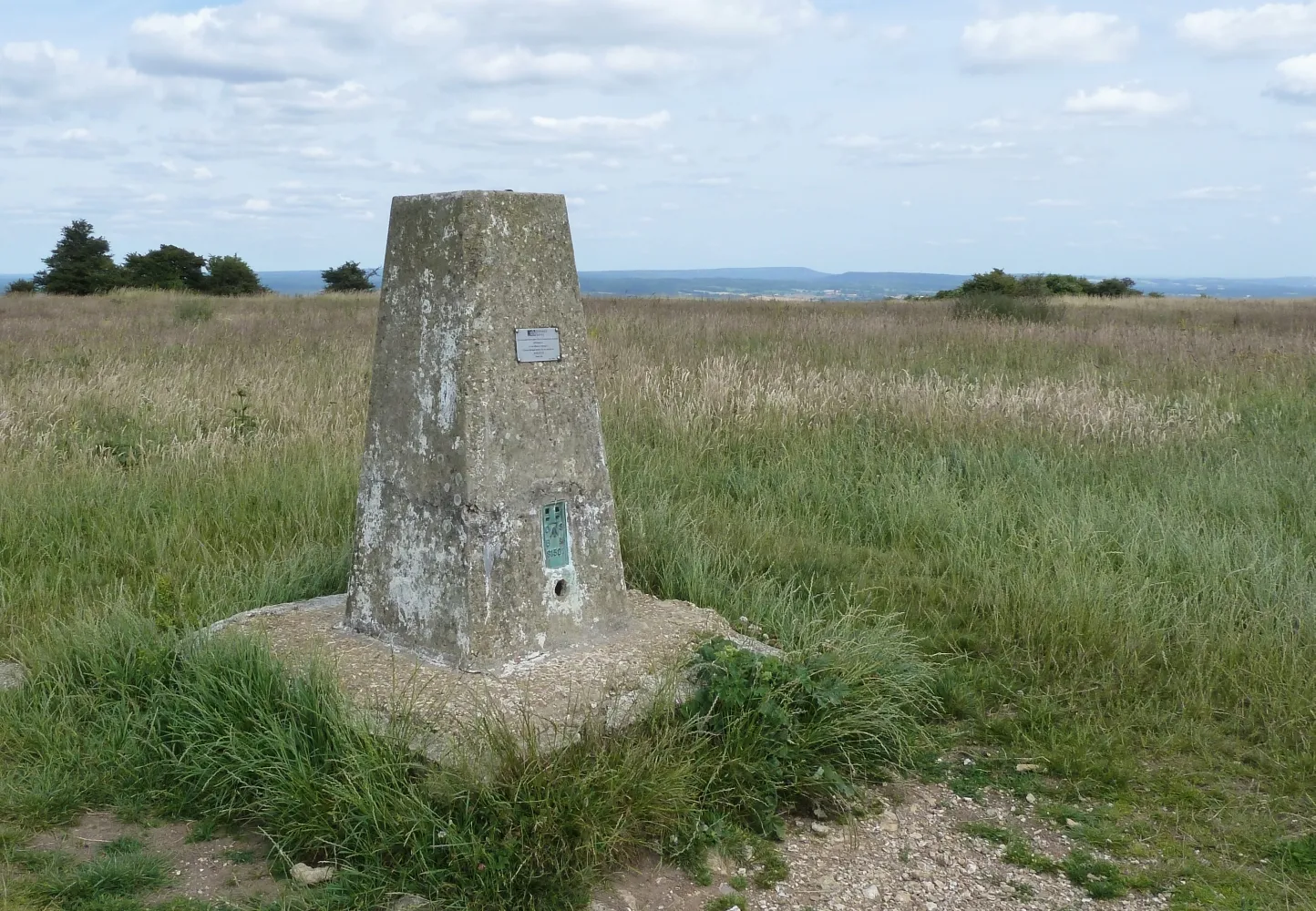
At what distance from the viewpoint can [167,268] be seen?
105ft

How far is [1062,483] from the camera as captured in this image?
6414 millimetres

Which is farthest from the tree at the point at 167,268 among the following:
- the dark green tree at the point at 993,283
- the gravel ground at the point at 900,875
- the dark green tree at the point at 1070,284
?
the gravel ground at the point at 900,875

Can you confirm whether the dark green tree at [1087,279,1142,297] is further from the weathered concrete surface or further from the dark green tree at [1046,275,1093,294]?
the weathered concrete surface

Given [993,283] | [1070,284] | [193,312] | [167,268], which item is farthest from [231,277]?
[1070,284]

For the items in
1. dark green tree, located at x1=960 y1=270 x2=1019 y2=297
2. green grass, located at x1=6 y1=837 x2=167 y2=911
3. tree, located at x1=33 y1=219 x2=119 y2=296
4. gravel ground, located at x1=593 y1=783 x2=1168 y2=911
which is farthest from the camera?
tree, located at x1=33 y1=219 x2=119 y2=296

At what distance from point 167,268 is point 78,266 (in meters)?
3.04

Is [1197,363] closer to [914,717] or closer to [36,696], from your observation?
[914,717]

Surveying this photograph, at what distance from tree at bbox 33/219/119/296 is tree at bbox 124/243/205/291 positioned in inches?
36.5

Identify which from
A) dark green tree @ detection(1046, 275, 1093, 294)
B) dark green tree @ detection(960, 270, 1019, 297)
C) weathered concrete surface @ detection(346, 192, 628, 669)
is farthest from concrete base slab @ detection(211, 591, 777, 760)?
dark green tree @ detection(1046, 275, 1093, 294)

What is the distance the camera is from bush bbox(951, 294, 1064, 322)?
17.5 meters

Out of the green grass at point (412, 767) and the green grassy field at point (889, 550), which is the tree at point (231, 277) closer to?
the green grassy field at point (889, 550)

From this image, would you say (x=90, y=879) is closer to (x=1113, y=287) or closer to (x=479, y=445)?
(x=479, y=445)

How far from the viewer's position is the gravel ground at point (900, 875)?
2.92 metres

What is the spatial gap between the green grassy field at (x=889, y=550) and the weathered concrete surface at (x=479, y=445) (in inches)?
26.0
